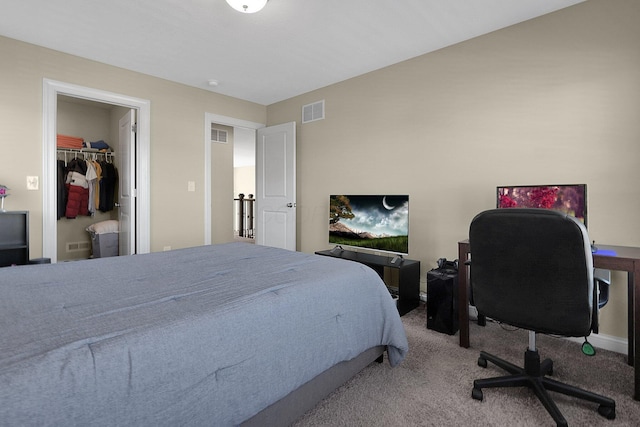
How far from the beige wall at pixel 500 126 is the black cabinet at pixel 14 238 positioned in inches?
120

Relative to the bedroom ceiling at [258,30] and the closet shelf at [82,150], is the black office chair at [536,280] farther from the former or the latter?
the closet shelf at [82,150]

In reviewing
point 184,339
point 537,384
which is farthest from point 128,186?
point 537,384

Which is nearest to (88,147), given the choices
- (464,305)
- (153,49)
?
(153,49)

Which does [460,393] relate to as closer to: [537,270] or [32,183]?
[537,270]

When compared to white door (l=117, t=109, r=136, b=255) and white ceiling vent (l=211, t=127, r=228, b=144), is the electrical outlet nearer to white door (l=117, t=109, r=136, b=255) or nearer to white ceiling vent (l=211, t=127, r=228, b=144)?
white door (l=117, t=109, r=136, b=255)

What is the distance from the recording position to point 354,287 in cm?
166

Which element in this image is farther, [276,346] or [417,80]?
[417,80]

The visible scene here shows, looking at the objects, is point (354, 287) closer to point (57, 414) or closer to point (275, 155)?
point (57, 414)

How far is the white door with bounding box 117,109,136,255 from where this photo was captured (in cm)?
377

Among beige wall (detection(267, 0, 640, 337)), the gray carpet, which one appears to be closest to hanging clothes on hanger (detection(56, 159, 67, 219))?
beige wall (detection(267, 0, 640, 337))

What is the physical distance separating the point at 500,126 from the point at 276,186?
2858 millimetres

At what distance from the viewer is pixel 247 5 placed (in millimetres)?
2332

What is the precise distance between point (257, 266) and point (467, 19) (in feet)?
8.48

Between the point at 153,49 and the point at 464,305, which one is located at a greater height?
the point at 153,49
